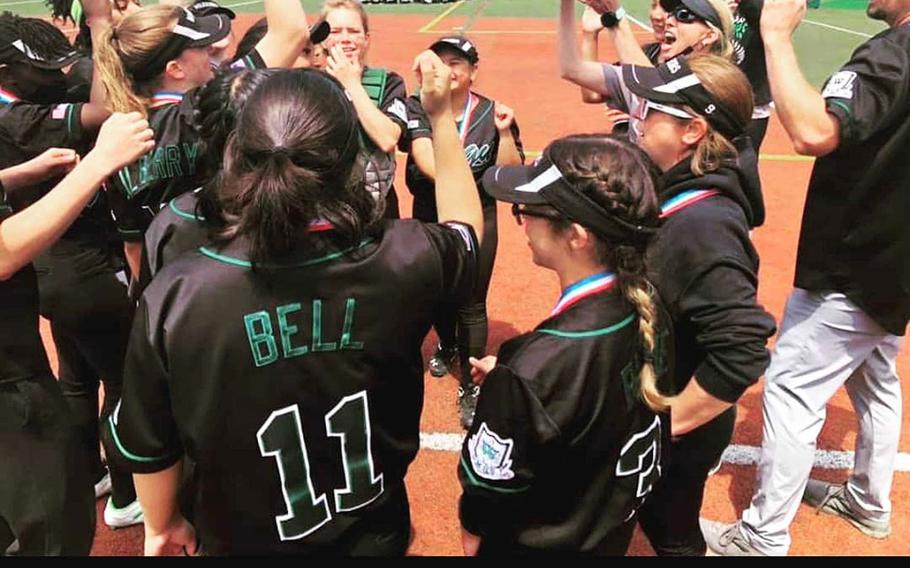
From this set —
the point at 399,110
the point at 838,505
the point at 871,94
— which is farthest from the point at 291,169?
the point at 838,505

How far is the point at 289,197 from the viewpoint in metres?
1.61

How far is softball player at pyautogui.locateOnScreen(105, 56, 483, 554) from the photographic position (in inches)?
66.0

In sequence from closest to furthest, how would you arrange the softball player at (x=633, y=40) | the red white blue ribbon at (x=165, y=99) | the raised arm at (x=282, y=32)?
the red white blue ribbon at (x=165, y=99) < the raised arm at (x=282, y=32) < the softball player at (x=633, y=40)

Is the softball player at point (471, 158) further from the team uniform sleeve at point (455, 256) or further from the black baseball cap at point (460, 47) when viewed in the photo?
the team uniform sleeve at point (455, 256)

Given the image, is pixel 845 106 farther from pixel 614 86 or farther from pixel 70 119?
pixel 70 119

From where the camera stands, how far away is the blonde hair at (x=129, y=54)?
2934 millimetres

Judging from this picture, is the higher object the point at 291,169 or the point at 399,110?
the point at 291,169

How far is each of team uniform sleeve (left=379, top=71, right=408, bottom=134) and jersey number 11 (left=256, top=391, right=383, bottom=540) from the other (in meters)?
2.56

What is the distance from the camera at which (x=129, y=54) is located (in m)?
2.94

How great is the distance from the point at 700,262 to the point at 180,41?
2252 millimetres

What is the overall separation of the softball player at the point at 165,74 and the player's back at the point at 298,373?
127cm

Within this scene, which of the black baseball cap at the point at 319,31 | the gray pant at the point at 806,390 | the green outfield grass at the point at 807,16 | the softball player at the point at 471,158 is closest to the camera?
the gray pant at the point at 806,390

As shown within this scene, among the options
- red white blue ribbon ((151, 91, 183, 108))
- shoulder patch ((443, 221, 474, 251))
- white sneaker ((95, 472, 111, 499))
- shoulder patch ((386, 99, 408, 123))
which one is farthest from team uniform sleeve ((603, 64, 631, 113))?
white sneaker ((95, 472, 111, 499))

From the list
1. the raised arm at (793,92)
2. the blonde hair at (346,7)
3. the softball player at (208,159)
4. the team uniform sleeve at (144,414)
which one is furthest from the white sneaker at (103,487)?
the raised arm at (793,92)
